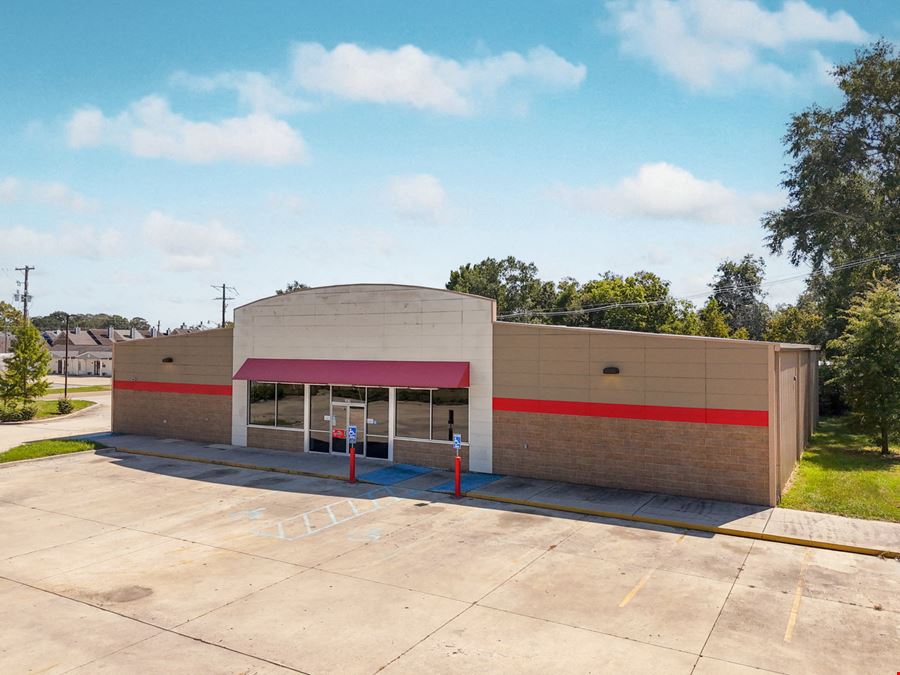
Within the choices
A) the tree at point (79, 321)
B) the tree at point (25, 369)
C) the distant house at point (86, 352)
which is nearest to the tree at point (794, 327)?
the tree at point (25, 369)

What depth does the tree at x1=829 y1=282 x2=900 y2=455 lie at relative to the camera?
22.4m

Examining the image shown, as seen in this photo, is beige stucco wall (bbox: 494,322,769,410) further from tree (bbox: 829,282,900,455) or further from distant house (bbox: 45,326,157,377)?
distant house (bbox: 45,326,157,377)

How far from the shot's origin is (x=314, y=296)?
23953 mm

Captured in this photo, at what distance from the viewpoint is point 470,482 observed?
19.2 meters

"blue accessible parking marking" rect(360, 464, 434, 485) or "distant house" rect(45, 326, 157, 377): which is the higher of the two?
"distant house" rect(45, 326, 157, 377)

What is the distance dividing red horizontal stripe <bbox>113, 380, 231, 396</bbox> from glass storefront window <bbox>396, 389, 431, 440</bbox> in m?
8.27

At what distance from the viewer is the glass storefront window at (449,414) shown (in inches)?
825

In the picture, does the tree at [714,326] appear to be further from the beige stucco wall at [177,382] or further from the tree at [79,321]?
the tree at [79,321]

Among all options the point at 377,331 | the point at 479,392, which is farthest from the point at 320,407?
the point at 479,392

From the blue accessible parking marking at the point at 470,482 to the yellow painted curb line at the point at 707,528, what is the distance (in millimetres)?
852

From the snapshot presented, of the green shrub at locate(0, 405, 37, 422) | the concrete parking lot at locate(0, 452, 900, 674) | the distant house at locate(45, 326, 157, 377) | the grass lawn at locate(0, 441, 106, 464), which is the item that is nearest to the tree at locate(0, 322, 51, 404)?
the green shrub at locate(0, 405, 37, 422)

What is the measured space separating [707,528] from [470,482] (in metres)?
7.12

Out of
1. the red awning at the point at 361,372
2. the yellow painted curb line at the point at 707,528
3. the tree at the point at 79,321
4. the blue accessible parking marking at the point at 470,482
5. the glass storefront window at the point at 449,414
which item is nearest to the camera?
the yellow painted curb line at the point at 707,528

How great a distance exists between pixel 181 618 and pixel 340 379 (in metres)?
12.8
